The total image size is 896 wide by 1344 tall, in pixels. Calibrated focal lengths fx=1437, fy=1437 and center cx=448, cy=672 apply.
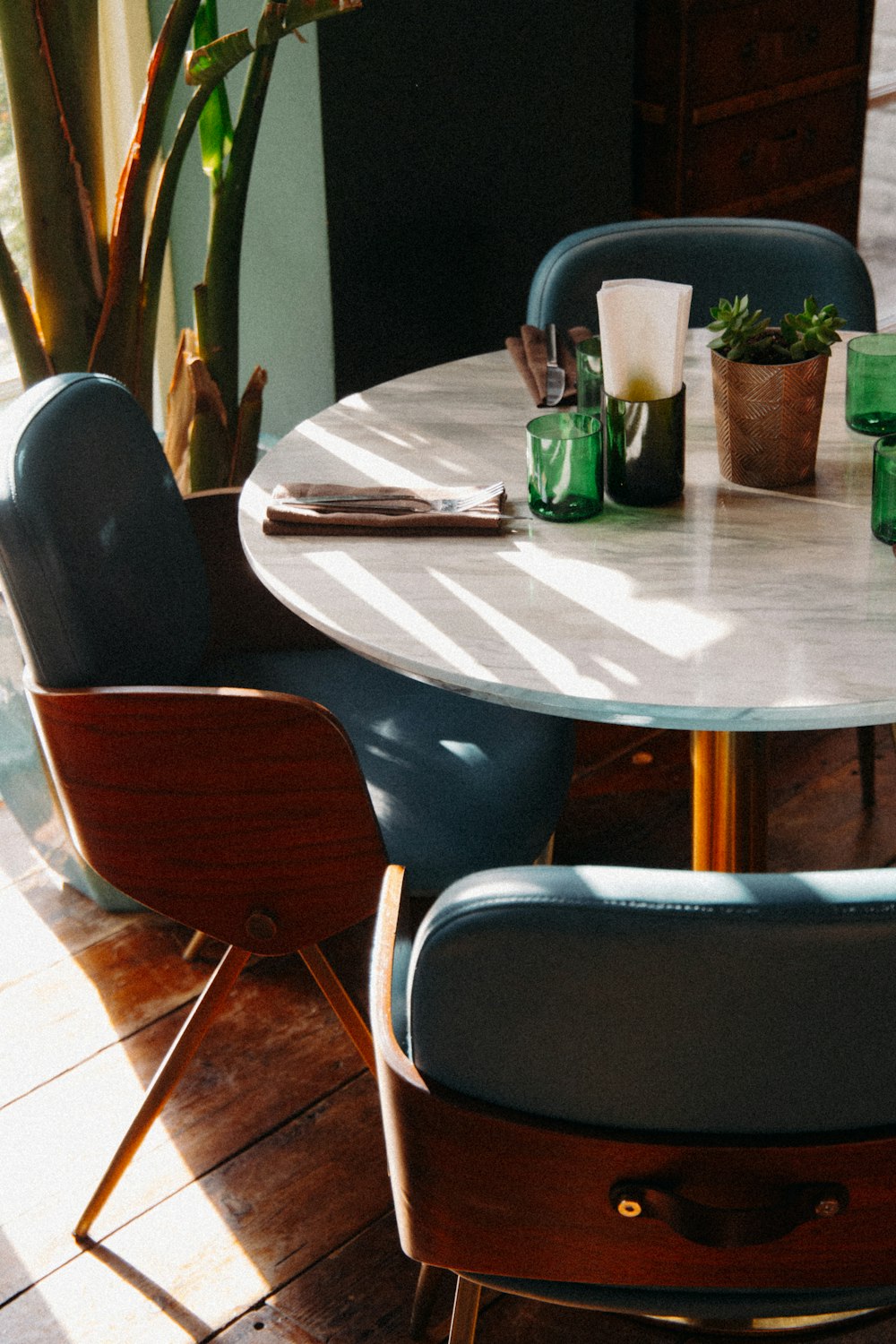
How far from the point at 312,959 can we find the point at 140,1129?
28cm

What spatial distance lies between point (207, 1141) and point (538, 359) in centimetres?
105

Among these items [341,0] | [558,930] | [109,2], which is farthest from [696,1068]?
[109,2]

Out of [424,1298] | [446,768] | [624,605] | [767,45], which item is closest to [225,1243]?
[424,1298]

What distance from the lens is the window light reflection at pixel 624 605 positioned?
1.27 meters

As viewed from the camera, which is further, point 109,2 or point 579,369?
point 109,2

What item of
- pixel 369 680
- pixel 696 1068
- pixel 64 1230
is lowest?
pixel 64 1230

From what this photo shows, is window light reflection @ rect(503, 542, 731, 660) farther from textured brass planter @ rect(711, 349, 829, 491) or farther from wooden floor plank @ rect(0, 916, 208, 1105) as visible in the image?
wooden floor plank @ rect(0, 916, 208, 1105)

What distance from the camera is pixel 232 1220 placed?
1.66 metres

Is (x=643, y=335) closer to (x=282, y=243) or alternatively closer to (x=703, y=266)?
(x=703, y=266)

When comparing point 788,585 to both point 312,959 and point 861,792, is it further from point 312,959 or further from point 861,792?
A: point 861,792

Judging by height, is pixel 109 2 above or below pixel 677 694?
above

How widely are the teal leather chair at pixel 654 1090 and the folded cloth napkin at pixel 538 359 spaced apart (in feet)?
3.03

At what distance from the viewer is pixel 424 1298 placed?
4.89ft

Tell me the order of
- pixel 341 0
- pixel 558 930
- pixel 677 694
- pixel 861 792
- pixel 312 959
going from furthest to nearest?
pixel 861 792 < pixel 341 0 < pixel 312 959 < pixel 677 694 < pixel 558 930
